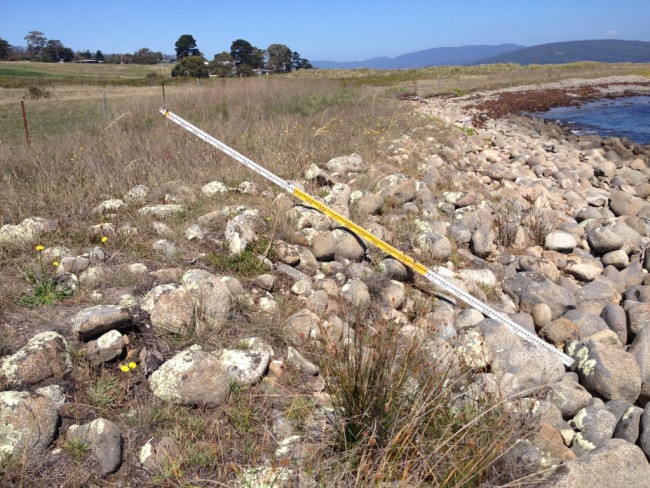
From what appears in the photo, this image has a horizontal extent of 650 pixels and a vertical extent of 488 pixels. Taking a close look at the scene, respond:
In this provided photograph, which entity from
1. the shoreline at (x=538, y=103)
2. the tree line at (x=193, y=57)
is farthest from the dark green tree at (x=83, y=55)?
the shoreline at (x=538, y=103)

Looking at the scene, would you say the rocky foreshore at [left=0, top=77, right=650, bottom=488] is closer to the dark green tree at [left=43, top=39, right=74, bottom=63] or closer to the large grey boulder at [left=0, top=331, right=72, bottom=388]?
the large grey boulder at [left=0, top=331, right=72, bottom=388]

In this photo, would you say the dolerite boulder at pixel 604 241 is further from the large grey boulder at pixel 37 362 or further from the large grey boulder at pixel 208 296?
the large grey boulder at pixel 37 362

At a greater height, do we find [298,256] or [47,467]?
[298,256]

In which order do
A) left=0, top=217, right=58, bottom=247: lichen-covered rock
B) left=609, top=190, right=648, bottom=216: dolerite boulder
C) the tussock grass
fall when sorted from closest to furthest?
1. the tussock grass
2. left=0, top=217, right=58, bottom=247: lichen-covered rock
3. left=609, top=190, right=648, bottom=216: dolerite boulder

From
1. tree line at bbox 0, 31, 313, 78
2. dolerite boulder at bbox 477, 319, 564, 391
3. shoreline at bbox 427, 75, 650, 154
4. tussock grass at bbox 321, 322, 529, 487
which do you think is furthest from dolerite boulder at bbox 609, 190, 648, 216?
tree line at bbox 0, 31, 313, 78

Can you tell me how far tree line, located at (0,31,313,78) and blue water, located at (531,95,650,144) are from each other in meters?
24.4

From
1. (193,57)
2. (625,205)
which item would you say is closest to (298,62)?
(193,57)

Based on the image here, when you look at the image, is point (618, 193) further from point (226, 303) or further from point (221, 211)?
point (226, 303)

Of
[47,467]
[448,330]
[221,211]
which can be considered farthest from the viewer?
[221,211]

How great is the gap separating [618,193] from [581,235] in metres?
2.83

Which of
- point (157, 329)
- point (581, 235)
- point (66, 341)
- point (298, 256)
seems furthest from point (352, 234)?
point (581, 235)

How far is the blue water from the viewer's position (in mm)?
22281

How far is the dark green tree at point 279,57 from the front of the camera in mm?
70062

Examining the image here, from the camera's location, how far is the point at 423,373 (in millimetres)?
2807
